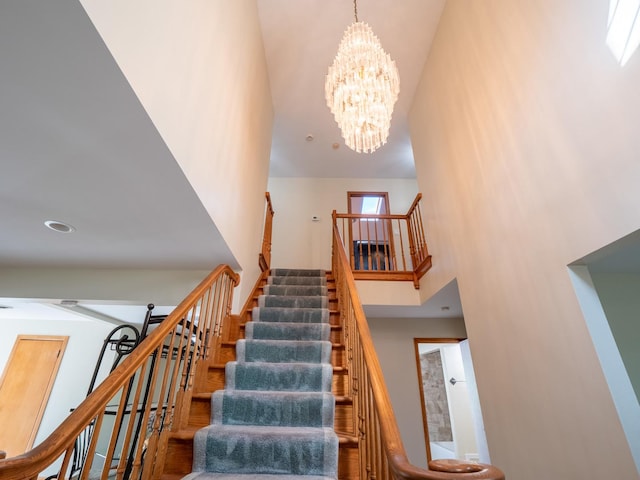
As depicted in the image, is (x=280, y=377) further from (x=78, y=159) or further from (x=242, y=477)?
(x=78, y=159)

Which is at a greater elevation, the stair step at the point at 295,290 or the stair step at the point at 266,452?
the stair step at the point at 295,290

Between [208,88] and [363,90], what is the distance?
53.2 inches

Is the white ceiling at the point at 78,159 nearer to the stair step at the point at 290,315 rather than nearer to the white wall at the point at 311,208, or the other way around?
the stair step at the point at 290,315

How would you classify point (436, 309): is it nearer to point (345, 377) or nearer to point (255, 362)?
point (345, 377)

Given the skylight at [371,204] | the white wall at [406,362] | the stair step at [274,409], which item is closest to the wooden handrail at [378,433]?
the stair step at [274,409]

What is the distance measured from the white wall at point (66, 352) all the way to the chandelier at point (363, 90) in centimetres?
561

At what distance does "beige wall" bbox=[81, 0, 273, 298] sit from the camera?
3.99 ft

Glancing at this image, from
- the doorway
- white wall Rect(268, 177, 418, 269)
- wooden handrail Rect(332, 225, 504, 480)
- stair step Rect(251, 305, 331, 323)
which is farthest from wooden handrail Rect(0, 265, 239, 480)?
the doorway

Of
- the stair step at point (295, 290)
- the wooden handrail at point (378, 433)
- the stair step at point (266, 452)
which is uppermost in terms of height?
the stair step at point (295, 290)

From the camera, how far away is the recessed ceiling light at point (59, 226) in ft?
6.74

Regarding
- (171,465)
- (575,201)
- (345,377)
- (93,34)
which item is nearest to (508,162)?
(575,201)

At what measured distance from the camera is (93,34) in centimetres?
97

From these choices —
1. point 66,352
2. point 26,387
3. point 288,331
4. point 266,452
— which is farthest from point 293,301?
point 26,387

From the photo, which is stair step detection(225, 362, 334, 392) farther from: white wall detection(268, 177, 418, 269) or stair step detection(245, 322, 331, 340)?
white wall detection(268, 177, 418, 269)
